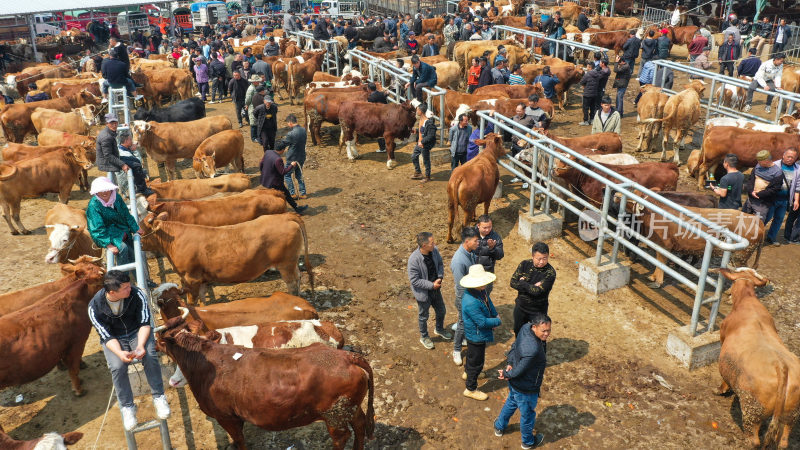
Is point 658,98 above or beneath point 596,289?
above

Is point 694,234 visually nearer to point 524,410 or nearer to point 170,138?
point 524,410

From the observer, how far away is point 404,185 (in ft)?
44.2

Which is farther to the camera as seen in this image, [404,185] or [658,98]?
[658,98]

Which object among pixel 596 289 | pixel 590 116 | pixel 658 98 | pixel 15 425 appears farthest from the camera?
pixel 590 116

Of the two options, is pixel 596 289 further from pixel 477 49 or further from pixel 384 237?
pixel 477 49

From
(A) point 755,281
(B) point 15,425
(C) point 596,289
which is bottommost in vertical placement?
(B) point 15,425

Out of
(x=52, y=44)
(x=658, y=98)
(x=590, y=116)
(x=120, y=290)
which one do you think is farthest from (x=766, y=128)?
(x=52, y=44)

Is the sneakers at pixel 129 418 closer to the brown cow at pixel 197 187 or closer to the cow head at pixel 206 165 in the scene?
the brown cow at pixel 197 187

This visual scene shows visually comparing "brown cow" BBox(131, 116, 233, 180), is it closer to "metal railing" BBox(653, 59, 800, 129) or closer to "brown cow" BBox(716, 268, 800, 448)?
"brown cow" BBox(716, 268, 800, 448)

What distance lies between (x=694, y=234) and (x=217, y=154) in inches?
385

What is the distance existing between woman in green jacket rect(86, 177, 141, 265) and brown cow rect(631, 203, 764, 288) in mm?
7416

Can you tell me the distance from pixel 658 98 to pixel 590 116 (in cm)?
285

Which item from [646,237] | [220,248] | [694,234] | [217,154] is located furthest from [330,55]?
[694,234]

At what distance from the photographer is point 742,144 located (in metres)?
12.0
